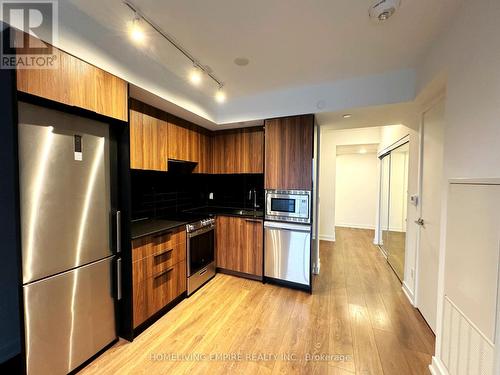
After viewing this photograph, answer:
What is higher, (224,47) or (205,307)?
(224,47)

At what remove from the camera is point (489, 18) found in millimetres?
1137

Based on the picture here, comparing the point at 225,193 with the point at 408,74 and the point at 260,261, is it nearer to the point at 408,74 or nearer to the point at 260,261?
the point at 260,261

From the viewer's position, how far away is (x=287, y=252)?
2826 millimetres

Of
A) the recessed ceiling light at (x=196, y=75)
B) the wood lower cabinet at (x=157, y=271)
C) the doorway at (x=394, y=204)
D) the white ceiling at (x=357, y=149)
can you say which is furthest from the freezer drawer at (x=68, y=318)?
the white ceiling at (x=357, y=149)

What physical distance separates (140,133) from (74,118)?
0.68m

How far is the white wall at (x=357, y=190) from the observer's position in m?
6.09

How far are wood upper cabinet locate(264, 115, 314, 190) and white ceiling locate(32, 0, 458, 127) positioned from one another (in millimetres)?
242

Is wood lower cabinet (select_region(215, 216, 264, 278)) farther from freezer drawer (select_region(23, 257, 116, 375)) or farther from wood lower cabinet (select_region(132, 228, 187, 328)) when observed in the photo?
freezer drawer (select_region(23, 257, 116, 375))

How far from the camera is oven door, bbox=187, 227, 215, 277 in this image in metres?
2.61

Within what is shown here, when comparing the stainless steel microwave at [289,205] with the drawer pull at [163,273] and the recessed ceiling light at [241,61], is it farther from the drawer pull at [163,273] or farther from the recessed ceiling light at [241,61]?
the recessed ceiling light at [241,61]

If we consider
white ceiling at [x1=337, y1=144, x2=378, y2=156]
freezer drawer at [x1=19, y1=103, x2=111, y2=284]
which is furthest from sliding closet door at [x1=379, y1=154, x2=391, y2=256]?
freezer drawer at [x1=19, y1=103, x2=111, y2=284]

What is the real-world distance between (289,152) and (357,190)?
4.53 metres

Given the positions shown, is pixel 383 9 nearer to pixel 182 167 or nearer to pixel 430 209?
pixel 430 209

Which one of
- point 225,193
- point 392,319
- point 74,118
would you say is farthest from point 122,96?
point 392,319
